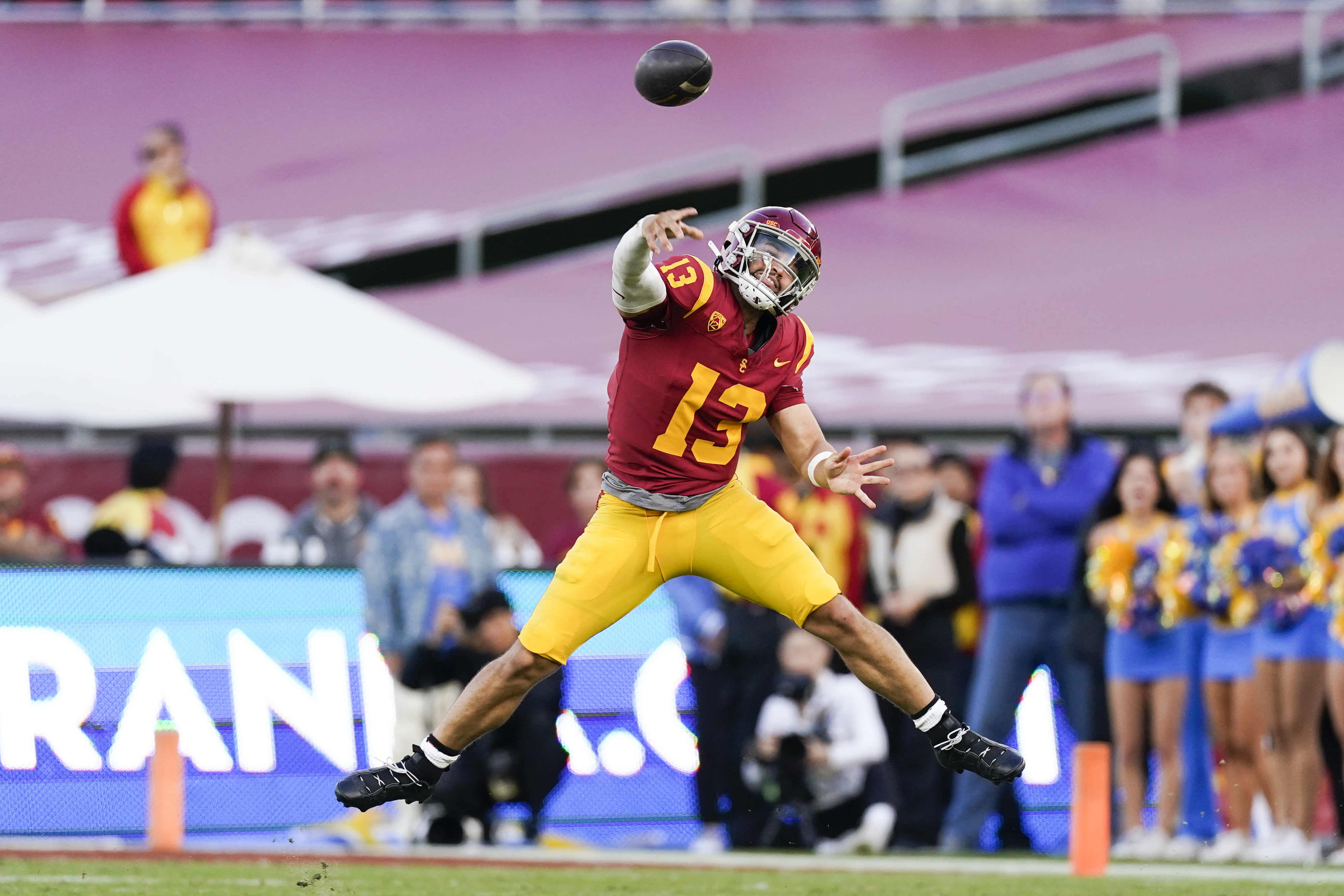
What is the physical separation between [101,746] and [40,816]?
41 centimetres

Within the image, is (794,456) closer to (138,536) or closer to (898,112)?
(138,536)

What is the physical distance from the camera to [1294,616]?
858 cm

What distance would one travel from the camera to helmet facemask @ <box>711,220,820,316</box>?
6.36 metres

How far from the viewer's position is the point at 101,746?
359 inches

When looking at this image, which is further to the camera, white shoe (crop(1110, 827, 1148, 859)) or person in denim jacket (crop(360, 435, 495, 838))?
person in denim jacket (crop(360, 435, 495, 838))

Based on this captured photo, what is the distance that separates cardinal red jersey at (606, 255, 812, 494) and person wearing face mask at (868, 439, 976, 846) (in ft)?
11.1

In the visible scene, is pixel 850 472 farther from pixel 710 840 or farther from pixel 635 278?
pixel 710 840

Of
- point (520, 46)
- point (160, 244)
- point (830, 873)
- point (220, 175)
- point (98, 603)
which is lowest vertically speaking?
point (830, 873)

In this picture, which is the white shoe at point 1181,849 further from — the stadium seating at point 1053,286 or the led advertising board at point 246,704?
the stadium seating at point 1053,286

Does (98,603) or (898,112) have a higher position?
(898,112)

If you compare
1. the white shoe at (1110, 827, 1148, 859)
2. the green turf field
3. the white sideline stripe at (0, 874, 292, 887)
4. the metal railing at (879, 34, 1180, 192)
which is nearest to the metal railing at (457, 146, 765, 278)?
the metal railing at (879, 34, 1180, 192)

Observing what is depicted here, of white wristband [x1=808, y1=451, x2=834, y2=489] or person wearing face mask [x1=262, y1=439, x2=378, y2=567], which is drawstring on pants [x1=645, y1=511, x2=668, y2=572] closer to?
white wristband [x1=808, y1=451, x2=834, y2=489]

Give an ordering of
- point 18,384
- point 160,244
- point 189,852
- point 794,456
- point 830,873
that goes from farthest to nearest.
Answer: point 160,244, point 18,384, point 189,852, point 830,873, point 794,456

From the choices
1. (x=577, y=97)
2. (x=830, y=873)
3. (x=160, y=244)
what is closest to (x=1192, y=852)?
(x=830, y=873)
